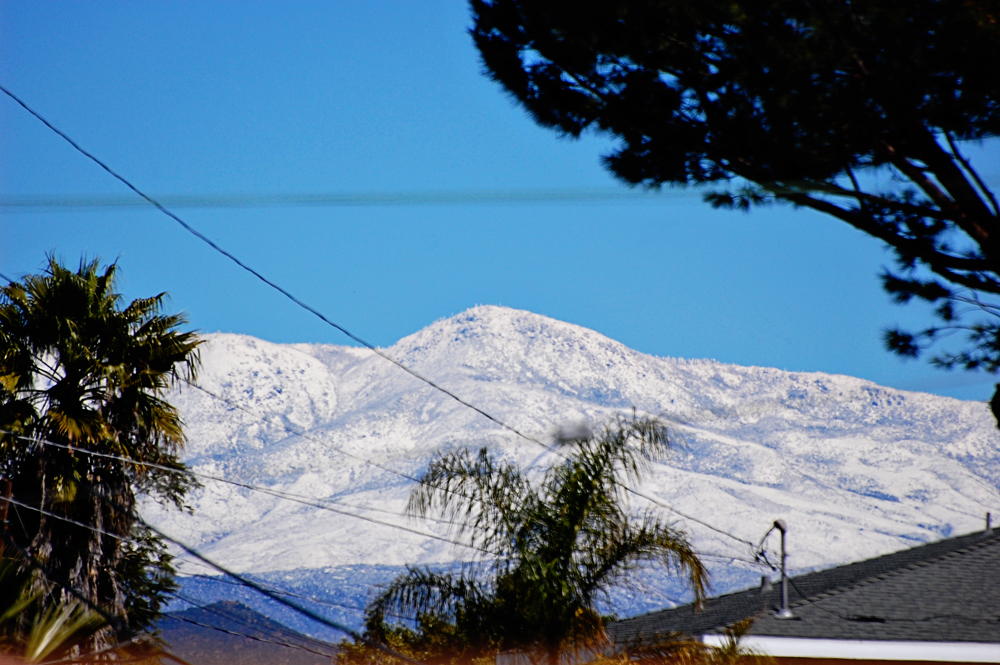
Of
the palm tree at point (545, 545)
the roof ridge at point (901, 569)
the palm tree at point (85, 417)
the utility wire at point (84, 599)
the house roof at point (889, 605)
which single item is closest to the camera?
the utility wire at point (84, 599)

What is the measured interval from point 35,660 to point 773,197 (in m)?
6.56

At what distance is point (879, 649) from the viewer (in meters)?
11.3

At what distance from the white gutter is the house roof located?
9cm

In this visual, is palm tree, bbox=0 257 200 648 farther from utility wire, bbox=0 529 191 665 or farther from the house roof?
the house roof

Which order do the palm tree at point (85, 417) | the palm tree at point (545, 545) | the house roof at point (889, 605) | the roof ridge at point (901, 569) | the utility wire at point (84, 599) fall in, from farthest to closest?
the roof ridge at point (901, 569) < the house roof at point (889, 605) < the palm tree at point (85, 417) < the palm tree at point (545, 545) < the utility wire at point (84, 599)

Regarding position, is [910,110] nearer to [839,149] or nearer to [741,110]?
[839,149]

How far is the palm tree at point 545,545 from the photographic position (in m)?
9.24

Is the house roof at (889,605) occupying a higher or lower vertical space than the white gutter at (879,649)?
higher

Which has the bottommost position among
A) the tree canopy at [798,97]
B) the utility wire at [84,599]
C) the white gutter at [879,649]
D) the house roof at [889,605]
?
the utility wire at [84,599]

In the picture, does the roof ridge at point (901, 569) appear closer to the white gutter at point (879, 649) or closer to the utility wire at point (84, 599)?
the white gutter at point (879, 649)

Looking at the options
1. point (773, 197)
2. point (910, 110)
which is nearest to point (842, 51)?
point (910, 110)

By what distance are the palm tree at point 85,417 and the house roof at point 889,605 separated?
631 centimetres

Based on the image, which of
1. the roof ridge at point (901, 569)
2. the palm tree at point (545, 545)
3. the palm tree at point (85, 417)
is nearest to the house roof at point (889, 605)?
the roof ridge at point (901, 569)

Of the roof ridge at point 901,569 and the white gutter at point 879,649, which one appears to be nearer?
the white gutter at point 879,649
